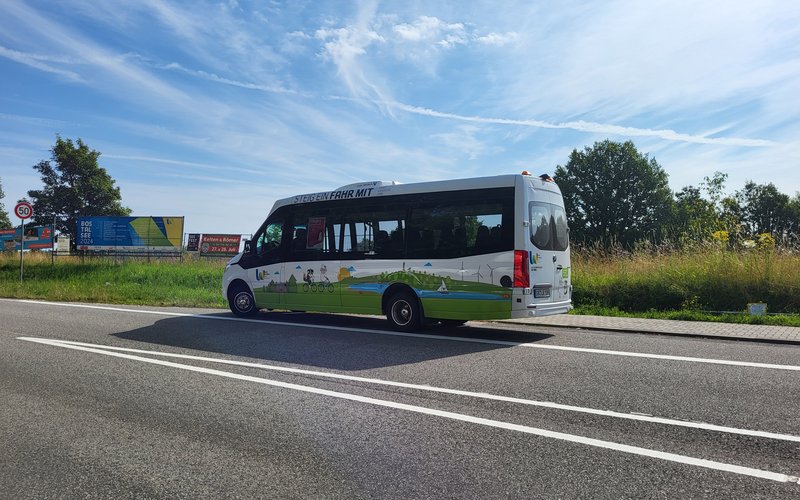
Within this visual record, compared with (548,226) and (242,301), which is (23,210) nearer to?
(242,301)

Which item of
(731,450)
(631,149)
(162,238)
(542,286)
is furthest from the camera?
(631,149)

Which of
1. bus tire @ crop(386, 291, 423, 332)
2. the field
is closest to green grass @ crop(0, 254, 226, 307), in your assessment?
the field

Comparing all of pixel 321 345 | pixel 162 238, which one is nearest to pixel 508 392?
pixel 321 345

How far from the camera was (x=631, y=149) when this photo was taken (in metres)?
59.2

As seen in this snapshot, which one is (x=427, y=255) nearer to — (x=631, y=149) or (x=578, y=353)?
(x=578, y=353)

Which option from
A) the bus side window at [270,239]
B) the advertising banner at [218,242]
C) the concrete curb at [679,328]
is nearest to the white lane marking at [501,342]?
the bus side window at [270,239]

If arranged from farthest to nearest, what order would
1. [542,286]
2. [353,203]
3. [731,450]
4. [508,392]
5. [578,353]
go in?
[353,203], [542,286], [578,353], [508,392], [731,450]

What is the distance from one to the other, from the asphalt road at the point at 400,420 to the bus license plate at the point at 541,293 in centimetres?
95

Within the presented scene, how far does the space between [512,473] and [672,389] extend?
3020mm

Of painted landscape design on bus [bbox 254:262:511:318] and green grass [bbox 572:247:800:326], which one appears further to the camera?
green grass [bbox 572:247:800:326]

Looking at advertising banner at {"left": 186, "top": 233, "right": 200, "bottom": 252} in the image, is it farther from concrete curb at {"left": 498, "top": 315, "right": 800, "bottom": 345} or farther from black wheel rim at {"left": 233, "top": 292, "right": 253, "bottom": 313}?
concrete curb at {"left": 498, "top": 315, "right": 800, "bottom": 345}

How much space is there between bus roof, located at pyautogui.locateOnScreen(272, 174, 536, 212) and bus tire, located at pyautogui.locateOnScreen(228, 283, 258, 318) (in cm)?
208

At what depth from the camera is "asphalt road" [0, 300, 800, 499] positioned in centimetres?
363

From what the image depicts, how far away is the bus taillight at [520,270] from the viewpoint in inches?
371
